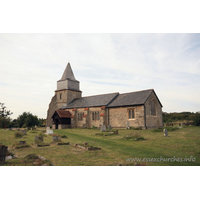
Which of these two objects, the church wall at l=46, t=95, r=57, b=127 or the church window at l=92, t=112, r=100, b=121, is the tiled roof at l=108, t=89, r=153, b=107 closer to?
the church window at l=92, t=112, r=100, b=121

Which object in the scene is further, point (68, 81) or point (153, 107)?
point (68, 81)

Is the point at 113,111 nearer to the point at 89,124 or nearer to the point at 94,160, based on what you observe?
the point at 89,124

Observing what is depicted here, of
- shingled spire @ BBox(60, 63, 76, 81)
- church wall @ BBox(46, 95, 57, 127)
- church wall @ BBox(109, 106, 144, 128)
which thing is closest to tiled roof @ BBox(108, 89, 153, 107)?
church wall @ BBox(109, 106, 144, 128)

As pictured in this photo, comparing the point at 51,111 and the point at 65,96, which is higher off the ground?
the point at 65,96

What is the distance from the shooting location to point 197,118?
2742 cm

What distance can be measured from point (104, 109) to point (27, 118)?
18.9m

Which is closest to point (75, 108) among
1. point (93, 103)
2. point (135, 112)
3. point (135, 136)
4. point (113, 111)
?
point (93, 103)

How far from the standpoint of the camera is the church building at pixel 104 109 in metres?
26.9

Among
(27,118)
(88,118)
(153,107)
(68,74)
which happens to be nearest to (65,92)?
(68,74)

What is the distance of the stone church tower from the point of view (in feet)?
135

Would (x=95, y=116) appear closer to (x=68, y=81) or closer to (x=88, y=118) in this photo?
(x=88, y=118)

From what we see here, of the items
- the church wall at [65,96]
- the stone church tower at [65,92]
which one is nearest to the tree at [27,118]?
the stone church tower at [65,92]

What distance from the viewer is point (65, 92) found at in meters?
41.1

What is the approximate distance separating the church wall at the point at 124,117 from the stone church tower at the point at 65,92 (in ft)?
50.3
